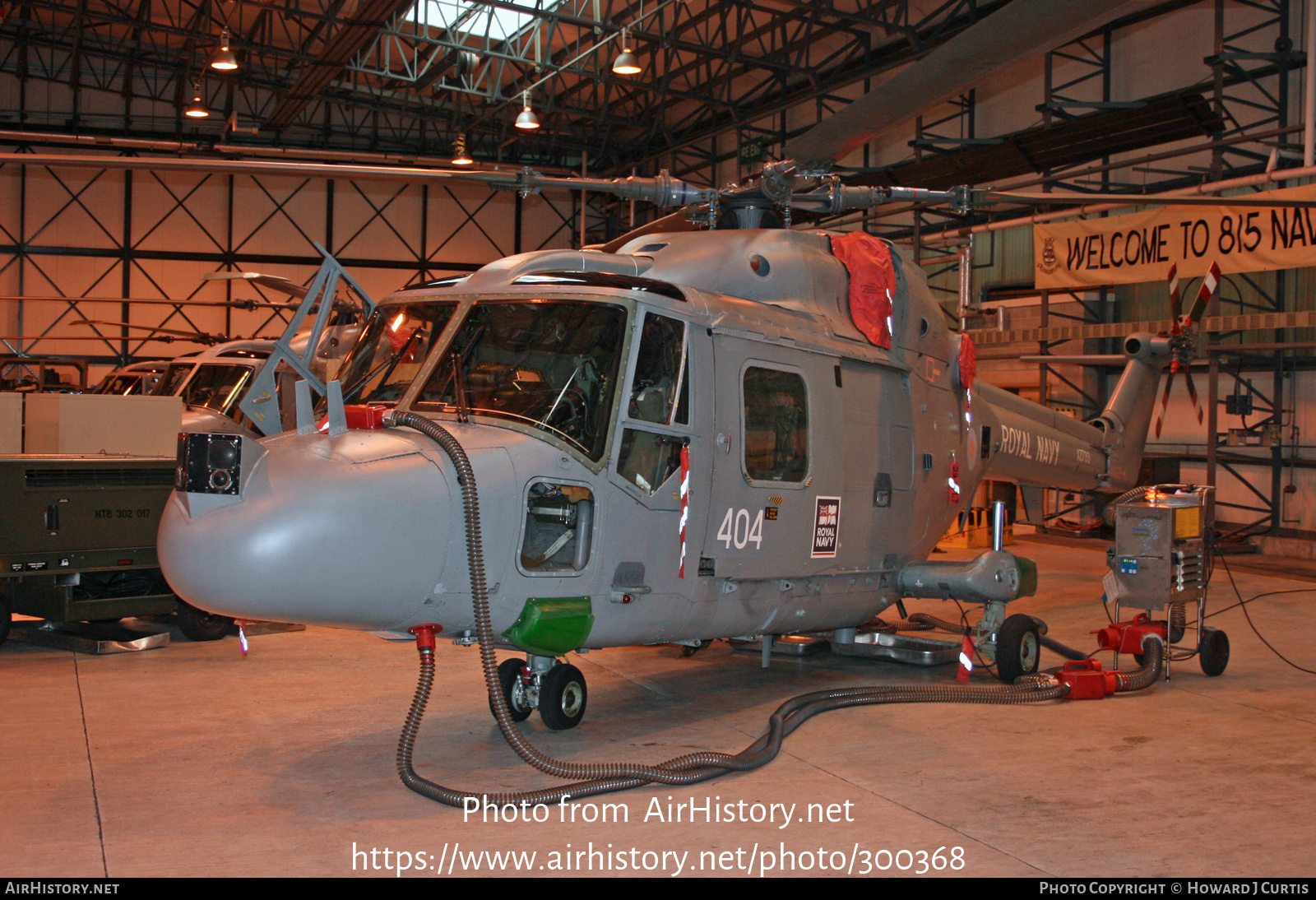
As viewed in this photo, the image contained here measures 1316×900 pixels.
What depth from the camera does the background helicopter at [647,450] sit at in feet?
16.4

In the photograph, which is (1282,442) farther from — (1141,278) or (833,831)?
(833,831)

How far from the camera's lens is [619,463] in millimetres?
6035

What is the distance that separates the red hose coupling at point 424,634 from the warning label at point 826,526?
277 cm

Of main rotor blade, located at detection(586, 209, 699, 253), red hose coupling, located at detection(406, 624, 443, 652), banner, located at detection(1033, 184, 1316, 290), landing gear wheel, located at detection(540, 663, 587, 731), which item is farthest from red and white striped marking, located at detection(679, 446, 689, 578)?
banner, located at detection(1033, 184, 1316, 290)

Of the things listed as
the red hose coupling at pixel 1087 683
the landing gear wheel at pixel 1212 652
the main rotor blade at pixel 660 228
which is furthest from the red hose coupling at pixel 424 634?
the landing gear wheel at pixel 1212 652

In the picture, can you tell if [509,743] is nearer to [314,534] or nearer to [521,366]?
[314,534]

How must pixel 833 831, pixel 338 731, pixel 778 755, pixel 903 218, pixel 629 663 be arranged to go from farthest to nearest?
1. pixel 903 218
2. pixel 629 663
3. pixel 338 731
4. pixel 778 755
5. pixel 833 831

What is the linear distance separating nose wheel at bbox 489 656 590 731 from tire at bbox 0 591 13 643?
5.07 meters

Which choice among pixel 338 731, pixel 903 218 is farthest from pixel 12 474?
pixel 903 218

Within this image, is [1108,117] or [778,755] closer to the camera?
[778,755]

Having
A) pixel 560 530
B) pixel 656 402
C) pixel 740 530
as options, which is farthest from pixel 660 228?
pixel 560 530

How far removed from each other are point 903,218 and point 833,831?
22.0 meters

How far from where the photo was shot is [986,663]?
924cm

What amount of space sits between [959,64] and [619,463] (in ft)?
9.76
